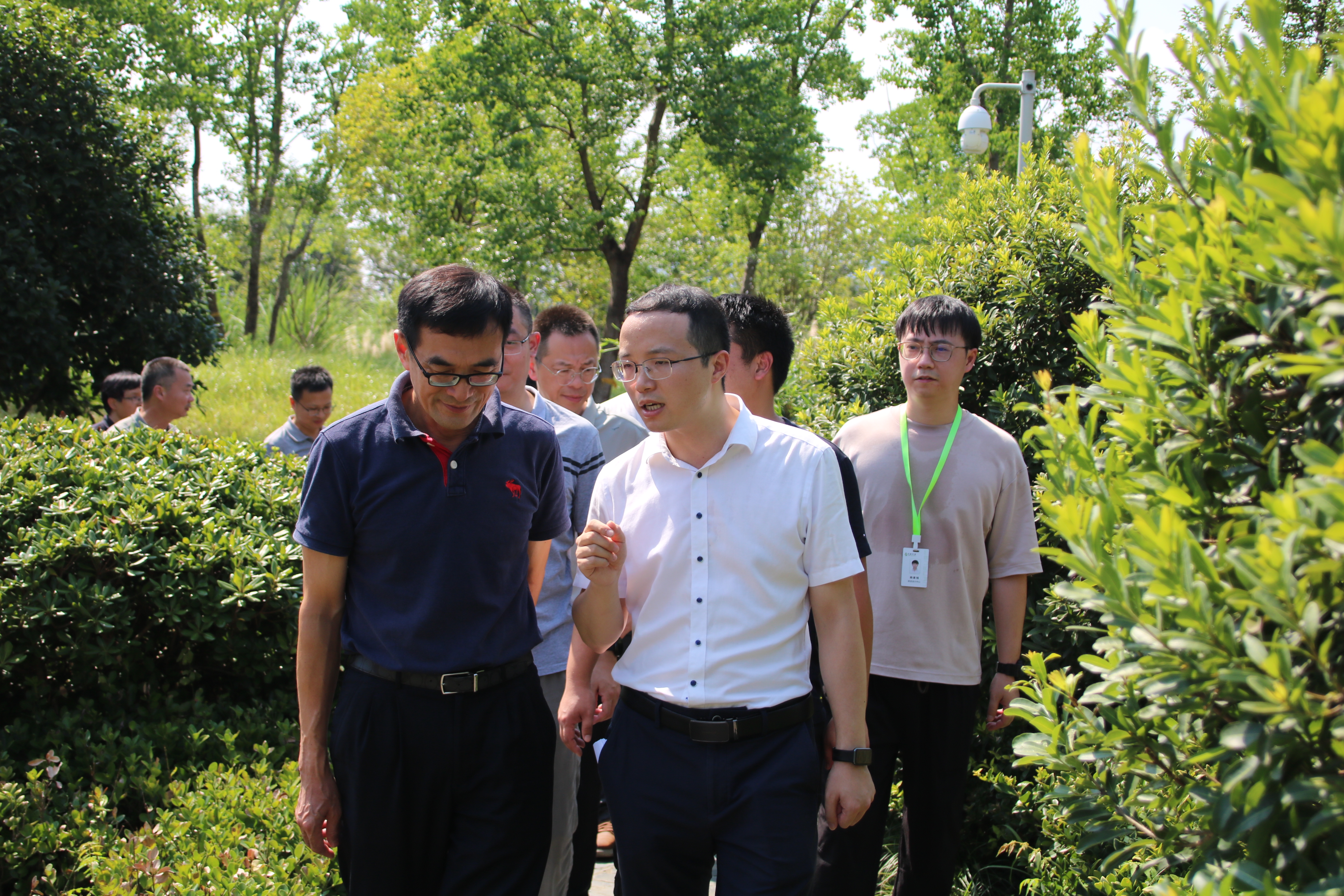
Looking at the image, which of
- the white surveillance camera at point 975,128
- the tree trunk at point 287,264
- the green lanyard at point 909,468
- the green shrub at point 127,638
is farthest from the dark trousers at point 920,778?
the tree trunk at point 287,264

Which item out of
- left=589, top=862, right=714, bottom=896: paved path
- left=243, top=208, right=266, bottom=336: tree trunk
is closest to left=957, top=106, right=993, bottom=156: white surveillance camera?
left=589, top=862, right=714, bottom=896: paved path

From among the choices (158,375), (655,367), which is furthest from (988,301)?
(158,375)

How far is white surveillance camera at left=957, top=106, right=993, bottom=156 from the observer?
1241 cm

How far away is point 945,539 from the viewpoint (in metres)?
3.56

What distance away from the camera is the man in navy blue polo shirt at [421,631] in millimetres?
2764

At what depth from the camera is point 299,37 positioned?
27.8 m

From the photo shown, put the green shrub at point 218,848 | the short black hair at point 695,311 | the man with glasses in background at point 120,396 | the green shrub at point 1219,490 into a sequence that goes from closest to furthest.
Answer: the green shrub at point 1219,490, the short black hair at point 695,311, the green shrub at point 218,848, the man with glasses in background at point 120,396

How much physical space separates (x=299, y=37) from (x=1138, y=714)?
101 ft

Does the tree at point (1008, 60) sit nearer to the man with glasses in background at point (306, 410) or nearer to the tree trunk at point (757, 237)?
the tree trunk at point (757, 237)

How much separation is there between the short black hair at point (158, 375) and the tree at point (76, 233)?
287cm

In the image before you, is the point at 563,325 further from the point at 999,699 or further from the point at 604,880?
the point at 604,880

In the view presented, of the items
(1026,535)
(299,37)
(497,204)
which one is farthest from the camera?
(299,37)

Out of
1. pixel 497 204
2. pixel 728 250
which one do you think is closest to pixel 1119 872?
pixel 497 204

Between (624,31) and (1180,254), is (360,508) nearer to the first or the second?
(1180,254)
